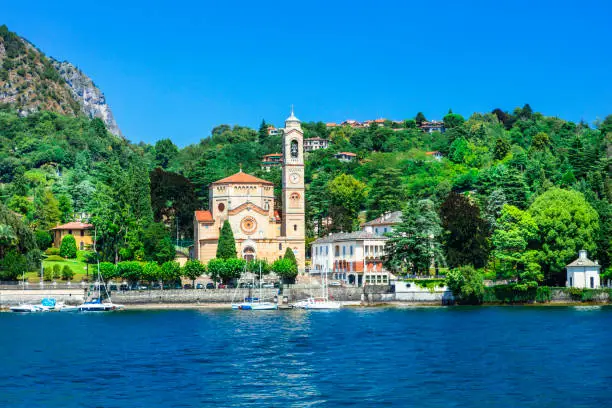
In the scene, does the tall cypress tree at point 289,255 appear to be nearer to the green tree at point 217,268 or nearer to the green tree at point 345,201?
the green tree at point 217,268

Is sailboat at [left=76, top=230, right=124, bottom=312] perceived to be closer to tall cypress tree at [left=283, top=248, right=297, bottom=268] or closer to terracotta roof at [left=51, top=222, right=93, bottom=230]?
tall cypress tree at [left=283, top=248, right=297, bottom=268]

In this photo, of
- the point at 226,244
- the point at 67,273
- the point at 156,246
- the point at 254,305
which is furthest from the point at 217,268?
the point at 67,273

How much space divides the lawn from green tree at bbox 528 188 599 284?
132 feet

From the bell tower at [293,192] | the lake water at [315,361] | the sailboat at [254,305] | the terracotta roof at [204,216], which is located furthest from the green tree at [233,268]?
the lake water at [315,361]

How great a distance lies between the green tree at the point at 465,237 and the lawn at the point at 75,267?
32.7 m

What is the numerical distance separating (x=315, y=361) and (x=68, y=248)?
2211 inches

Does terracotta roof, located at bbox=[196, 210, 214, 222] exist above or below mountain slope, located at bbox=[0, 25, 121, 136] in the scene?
Result: below

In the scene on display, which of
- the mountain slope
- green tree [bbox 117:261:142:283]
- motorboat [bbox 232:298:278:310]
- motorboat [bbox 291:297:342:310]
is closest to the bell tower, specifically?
motorboat [bbox 232:298:278:310]

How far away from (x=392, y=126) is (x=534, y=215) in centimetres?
10610

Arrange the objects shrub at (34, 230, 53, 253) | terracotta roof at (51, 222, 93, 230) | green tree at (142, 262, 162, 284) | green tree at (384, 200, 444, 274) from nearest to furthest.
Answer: green tree at (384, 200, 444, 274)
green tree at (142, 262, 162, 284)
shrub at (34, 230, 53, 253)
terracotta roof at (51, 222, 93, 230)

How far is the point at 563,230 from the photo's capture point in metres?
72.1

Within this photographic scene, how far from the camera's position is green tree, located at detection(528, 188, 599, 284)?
7175 cm

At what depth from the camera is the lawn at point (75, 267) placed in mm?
80500

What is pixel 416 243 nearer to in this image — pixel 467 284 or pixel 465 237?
pixel 465 237
